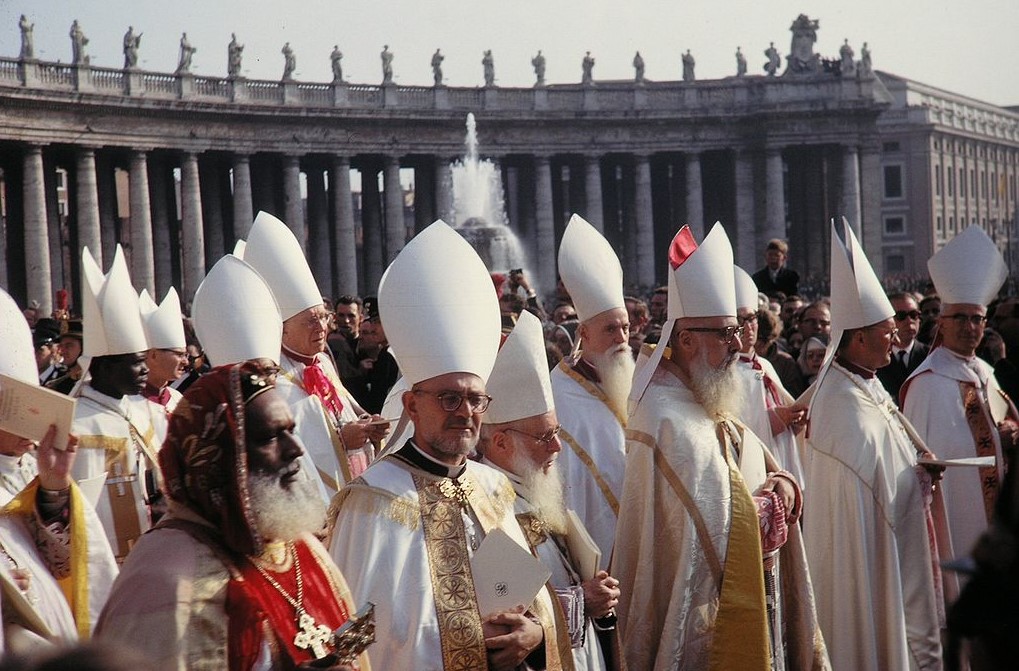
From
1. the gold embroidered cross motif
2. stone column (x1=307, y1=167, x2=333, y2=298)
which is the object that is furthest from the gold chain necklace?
stone column (x1=307, y1=167, x2=333, y2=298)

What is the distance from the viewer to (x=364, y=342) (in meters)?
15.2

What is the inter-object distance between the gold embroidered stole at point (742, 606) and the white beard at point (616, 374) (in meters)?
1.90

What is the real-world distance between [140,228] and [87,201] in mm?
2049

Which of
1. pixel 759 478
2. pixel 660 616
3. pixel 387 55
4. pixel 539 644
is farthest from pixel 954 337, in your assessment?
pixel 387 55

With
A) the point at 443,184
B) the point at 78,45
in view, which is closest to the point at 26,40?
the point at 78,45

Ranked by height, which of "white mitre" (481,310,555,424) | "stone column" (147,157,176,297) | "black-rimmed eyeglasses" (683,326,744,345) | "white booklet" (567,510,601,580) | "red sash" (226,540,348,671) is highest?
"stone column" (147,157,176,297)

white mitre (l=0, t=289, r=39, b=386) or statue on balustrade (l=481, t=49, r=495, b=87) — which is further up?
statue on balustrade (l=481, t=49, r=495, b=87)

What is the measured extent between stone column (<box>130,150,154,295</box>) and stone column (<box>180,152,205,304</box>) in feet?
4.47

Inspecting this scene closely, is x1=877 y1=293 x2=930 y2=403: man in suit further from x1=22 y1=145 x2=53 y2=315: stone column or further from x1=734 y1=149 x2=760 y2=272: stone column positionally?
x1=734 y1=149 x2=760 y2=272: stone column

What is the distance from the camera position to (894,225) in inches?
4419

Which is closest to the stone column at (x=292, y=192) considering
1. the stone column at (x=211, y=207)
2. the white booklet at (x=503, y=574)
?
the stone column at (x=211, y=207)

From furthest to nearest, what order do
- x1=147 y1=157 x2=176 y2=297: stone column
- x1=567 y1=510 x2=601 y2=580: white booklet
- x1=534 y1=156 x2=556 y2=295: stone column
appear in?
x1=534 y1=156 x2=556 y2=295: stone column, x1=147 y1=157 x2=176 y2=297: stone column, x1=567 y1=510 x2=601 y2=580: white booklet

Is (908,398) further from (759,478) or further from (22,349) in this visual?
(22,349)

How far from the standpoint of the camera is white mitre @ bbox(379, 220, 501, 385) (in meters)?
5.62
